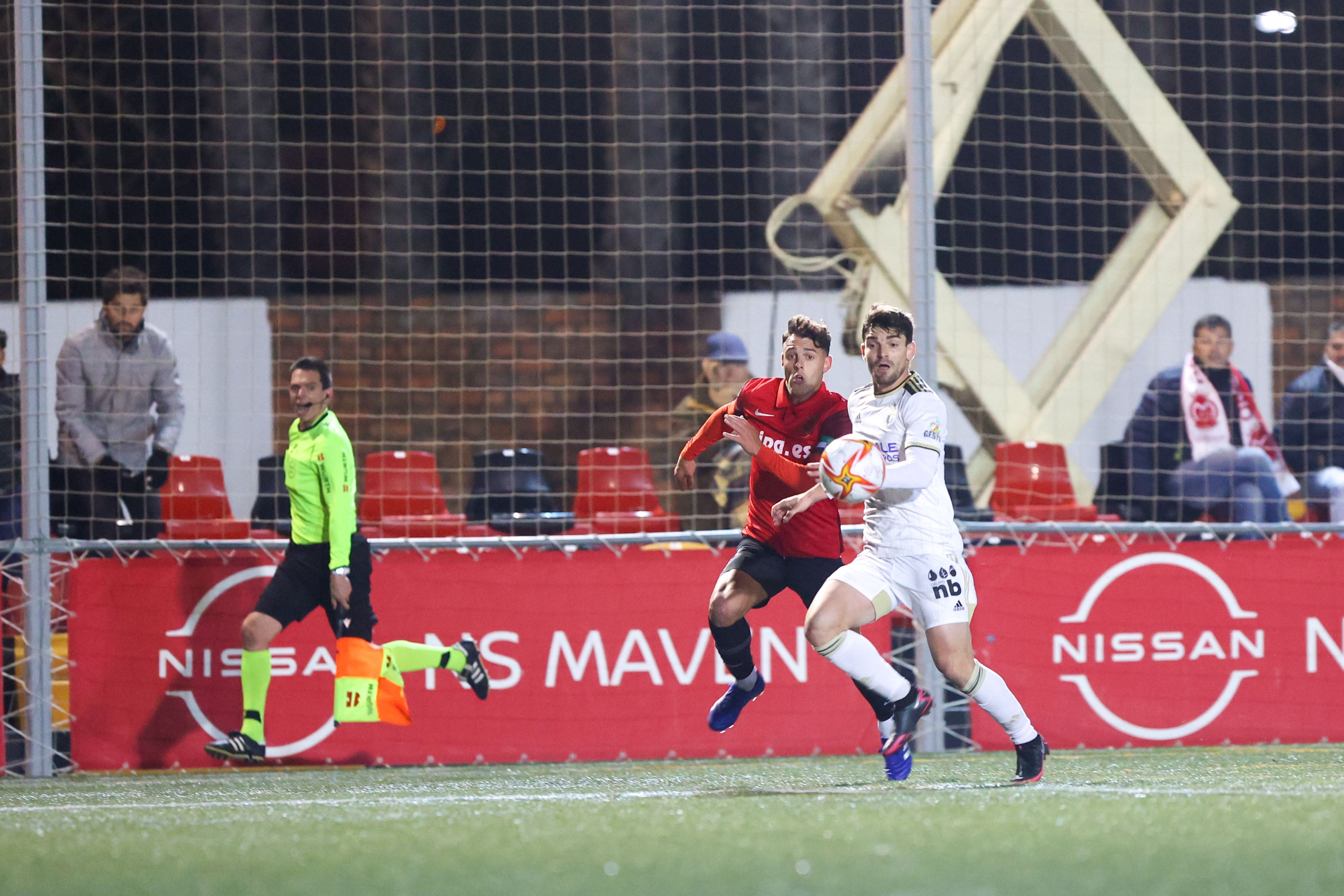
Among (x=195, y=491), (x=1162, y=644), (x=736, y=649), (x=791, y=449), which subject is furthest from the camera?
(x=195, y=491)

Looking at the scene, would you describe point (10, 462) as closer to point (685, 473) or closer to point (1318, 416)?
point (685, 473)

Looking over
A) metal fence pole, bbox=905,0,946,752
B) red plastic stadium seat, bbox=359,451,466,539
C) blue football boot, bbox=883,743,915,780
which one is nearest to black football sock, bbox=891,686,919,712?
blue football boot, bbox=883,743,915,780

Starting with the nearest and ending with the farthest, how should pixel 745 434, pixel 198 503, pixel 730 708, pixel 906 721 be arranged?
pixel 906 721 → pixel 745 434 → pixel 730 708 → pixel 198 503

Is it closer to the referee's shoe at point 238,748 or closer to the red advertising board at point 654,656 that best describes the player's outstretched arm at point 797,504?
the red advertising board at point 654,656

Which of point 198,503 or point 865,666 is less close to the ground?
point 198,503

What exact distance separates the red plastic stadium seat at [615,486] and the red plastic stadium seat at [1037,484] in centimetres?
189

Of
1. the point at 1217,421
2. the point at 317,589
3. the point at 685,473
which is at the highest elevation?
the point at 1217,421

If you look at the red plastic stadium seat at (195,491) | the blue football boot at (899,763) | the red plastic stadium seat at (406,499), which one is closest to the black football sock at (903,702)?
the blue football boot at (899,763)

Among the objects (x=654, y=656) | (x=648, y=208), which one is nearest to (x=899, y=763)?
(x=654, y=656)

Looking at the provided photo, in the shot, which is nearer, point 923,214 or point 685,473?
point 685,473

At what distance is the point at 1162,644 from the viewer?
26.9 feet

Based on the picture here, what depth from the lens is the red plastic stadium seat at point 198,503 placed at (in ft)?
28.1

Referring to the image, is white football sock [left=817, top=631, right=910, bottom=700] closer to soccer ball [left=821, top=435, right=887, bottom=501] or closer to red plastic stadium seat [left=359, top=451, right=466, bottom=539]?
soccer ball [left=821, top=435, right=887, bottom=501]

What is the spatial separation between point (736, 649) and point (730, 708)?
0.26 meters
